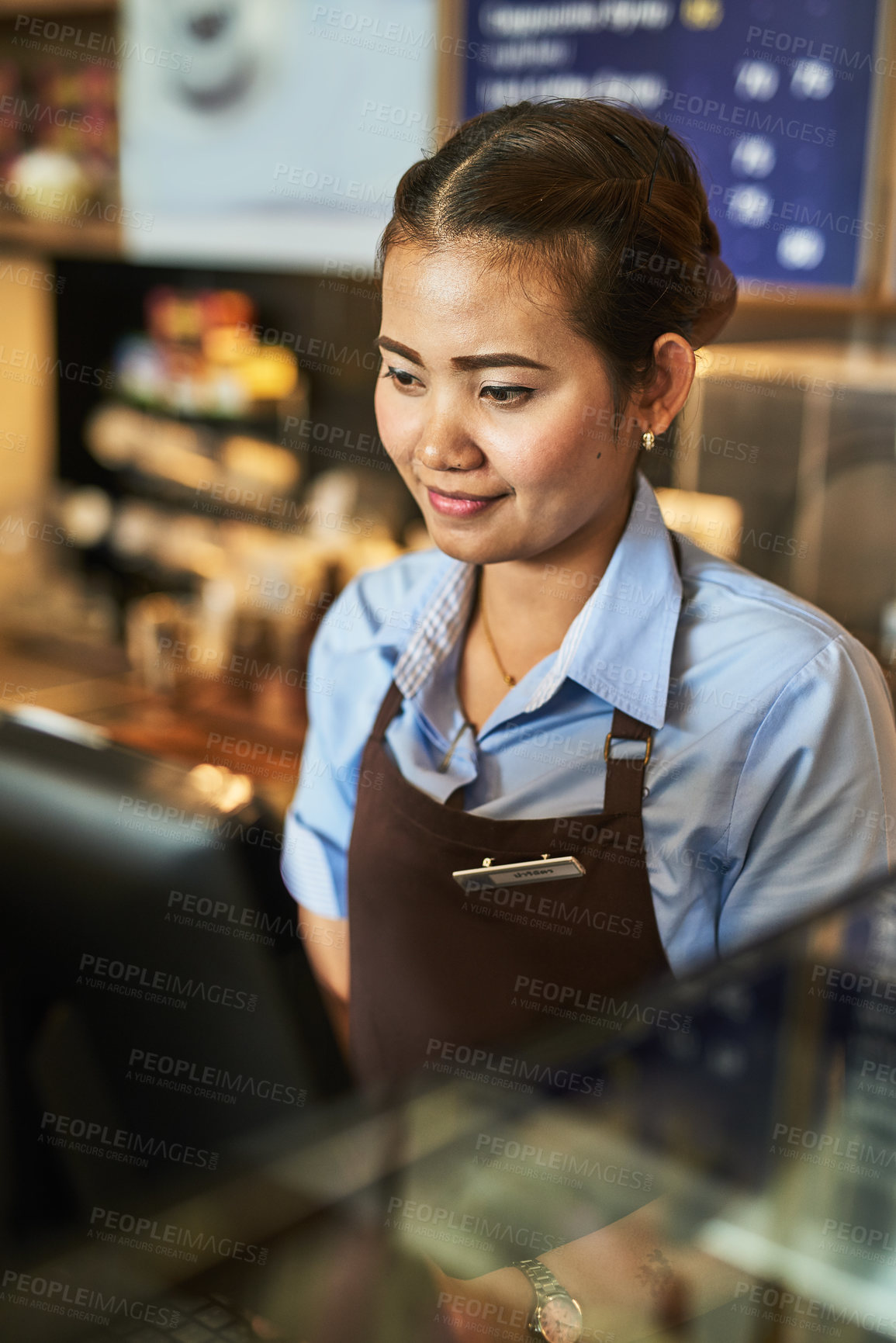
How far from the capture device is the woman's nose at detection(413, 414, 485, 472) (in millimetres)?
719

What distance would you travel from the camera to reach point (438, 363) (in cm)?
71

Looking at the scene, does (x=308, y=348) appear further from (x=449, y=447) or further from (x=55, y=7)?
(x=449, y=447)

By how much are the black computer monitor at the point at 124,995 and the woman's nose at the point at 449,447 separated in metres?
0.32

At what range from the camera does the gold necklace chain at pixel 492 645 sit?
96 cm

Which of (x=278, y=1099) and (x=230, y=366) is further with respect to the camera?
(x=230, y=366)

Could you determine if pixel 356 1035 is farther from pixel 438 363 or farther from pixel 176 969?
pixel 438 363

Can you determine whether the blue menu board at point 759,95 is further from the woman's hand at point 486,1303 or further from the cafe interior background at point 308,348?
the woman's hand at point 486,1303

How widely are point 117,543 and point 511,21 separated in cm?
167

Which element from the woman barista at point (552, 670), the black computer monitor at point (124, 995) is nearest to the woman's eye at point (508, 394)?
the woman barista at point (552, 670)

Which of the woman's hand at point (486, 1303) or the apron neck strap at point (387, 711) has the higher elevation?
the apron neck strap at point (387, 711)

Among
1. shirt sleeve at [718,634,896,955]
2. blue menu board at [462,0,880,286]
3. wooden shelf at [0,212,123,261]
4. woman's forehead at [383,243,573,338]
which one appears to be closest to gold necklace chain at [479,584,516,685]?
shirt sleeve at [718,634,896,955]

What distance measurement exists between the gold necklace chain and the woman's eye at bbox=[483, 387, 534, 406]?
0.97ft

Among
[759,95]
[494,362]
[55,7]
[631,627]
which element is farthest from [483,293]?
[55,7]

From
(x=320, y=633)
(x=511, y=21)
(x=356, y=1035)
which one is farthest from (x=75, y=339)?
(x=356, y=1035)
